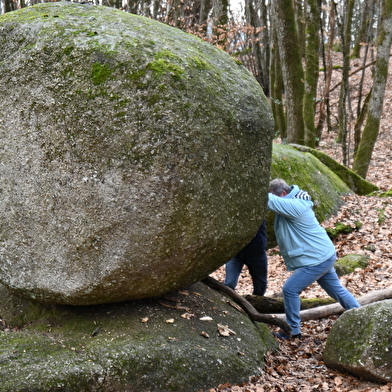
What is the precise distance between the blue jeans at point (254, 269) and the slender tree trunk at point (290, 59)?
724 centimetres

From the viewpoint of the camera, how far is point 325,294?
6680mm

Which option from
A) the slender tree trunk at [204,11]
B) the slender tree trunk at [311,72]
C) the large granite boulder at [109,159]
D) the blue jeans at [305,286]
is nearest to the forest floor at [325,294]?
the blue jeans at [305,286]

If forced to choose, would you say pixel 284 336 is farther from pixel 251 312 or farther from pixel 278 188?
pixel 278 188

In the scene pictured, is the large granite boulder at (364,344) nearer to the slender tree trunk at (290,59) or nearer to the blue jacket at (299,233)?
the blue jacket at (299,233)

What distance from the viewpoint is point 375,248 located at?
7.57 metres

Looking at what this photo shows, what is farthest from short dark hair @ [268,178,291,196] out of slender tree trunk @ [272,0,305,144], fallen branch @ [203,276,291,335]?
slender tree trunk @ [272,0,305,144]

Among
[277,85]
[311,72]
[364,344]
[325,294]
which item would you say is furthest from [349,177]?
→ [364,344]

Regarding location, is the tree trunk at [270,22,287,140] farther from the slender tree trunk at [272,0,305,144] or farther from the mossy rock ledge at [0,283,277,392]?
the mossy rock ledge at [0,283,277,392]

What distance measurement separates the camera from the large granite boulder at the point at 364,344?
370 cm

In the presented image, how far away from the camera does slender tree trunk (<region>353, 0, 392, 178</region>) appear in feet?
35.6

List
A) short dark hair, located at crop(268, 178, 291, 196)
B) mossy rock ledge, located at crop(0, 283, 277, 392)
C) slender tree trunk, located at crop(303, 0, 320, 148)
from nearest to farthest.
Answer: mossy rock ledge, located at crop(0, 283, 277, 392) → short dark hair, located at crop(268, 178, 291, 196) → slender tree trunk, located at crop(303, 0, 320, 148)

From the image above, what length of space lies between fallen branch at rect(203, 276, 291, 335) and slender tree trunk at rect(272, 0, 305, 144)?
25.8 feet

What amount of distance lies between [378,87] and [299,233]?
7868 mm

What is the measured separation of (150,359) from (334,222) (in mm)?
6065
